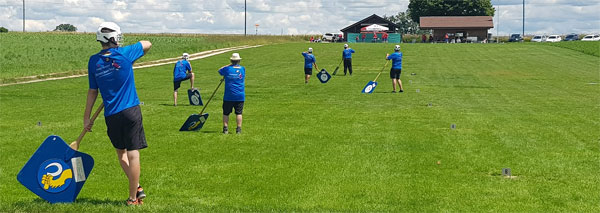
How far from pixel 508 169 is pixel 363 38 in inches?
3493

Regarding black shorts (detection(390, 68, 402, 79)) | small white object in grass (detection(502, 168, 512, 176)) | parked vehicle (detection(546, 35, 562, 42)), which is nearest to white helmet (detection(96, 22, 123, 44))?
small white object in grass (detection(502, 168, 512, 176))

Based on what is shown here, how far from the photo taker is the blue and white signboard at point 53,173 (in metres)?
8.28

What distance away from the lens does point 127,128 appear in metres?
7.77

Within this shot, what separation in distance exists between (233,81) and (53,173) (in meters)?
7.19

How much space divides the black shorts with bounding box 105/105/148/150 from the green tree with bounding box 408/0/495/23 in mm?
125974

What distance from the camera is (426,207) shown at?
8.55 m

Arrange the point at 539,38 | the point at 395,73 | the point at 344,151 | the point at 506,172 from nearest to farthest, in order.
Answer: the point at 506,172 < the point at 344,151 < the point at 395,73 < the point at 539,38

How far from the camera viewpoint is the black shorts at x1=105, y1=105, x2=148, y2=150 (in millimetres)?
7734

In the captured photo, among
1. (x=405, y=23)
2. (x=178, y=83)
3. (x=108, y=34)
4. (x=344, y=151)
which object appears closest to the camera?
(x=108, y=34)

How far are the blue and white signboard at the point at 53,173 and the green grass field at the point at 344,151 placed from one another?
0.67 ft

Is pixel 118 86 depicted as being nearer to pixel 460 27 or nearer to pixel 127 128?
pixel 127 128

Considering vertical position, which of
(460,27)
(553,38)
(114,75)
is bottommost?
(114,75)

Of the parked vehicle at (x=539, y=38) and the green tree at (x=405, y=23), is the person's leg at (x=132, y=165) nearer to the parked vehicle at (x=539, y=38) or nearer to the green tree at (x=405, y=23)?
the parked vehicle at (x=539, y=38)

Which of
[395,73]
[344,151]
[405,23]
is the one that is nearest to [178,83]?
[395,73]
